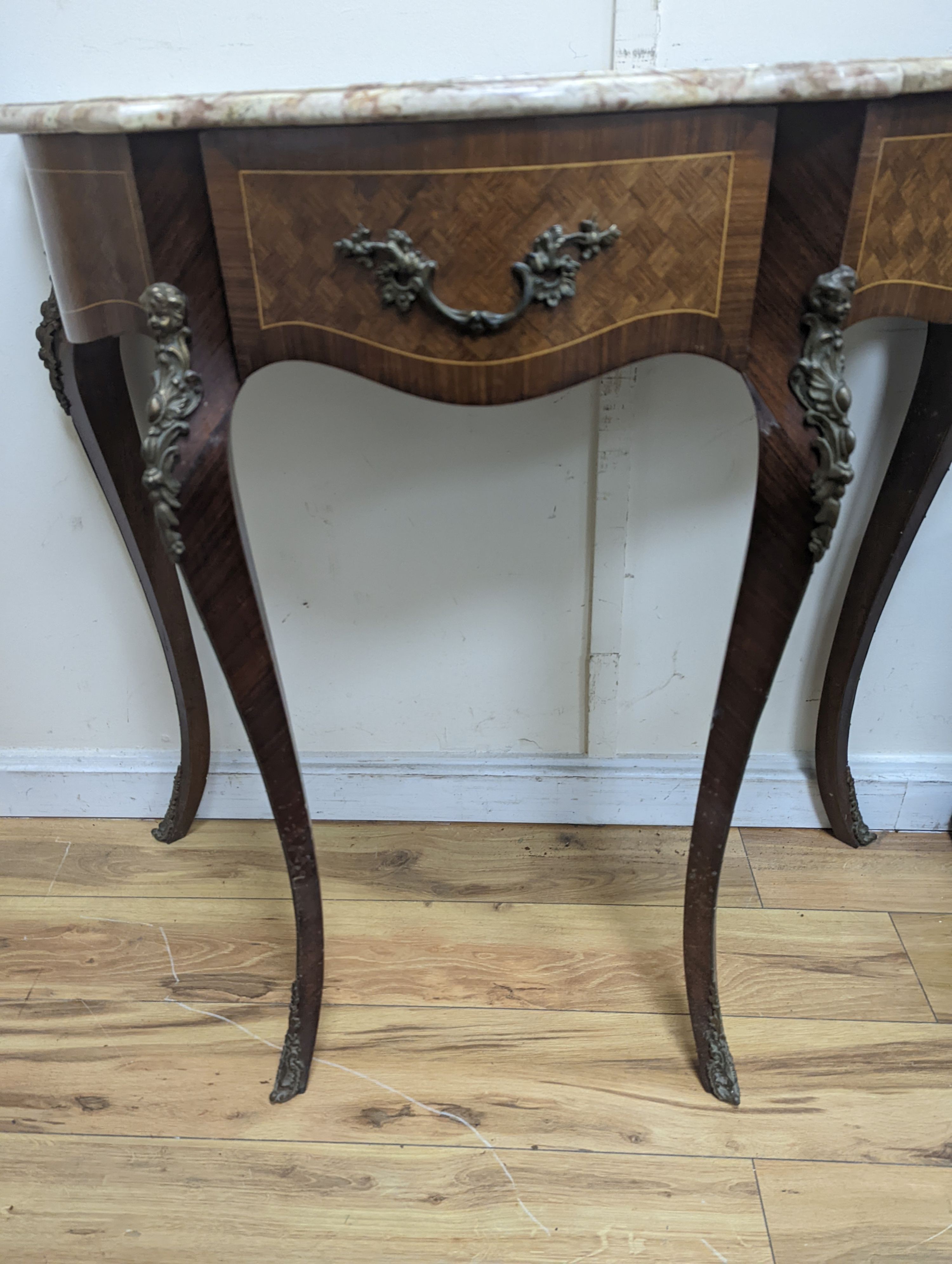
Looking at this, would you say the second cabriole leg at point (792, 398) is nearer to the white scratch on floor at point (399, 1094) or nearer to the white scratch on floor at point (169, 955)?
the white scratch on floor at point (399, 1094)

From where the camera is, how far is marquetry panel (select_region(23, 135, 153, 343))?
66 centimetres

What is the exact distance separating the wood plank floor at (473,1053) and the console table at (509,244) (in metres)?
0.50

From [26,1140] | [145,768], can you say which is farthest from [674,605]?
[26,1140]

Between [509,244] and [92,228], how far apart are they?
326mm

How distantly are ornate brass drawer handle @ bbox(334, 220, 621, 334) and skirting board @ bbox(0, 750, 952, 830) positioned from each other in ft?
2.49

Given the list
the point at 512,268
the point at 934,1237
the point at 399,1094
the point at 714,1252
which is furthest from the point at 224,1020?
the point at 512,268

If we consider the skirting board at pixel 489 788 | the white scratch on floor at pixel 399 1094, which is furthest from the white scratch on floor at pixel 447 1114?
the skirting board at pixel 489 788

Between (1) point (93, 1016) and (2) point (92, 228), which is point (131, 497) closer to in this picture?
(2) point (92, 228)

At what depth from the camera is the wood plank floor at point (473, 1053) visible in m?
0.83

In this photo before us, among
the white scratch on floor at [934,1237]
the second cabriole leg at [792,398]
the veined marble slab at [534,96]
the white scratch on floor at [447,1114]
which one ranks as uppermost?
the veined marble slab at [534,96]

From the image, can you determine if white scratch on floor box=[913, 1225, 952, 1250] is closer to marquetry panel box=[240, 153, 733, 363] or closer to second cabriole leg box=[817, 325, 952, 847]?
second cabriole leg box=[817, 325, 952, 847]

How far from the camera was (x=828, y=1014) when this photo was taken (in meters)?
1.02

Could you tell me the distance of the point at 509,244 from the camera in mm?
625

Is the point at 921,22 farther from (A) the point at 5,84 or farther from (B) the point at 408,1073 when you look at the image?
(B) the point at 408,1073
